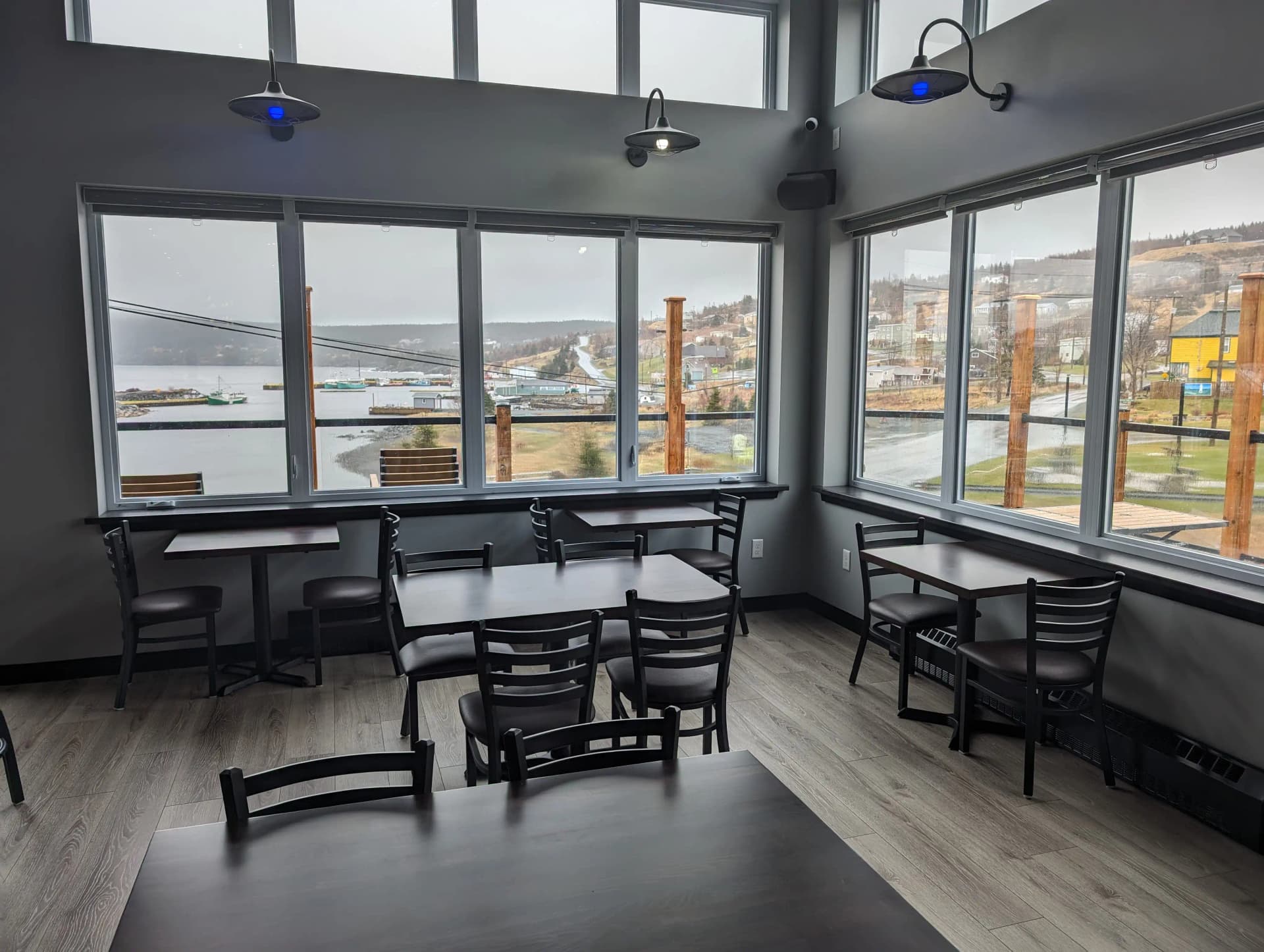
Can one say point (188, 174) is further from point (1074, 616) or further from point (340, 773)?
point (1074, 616)

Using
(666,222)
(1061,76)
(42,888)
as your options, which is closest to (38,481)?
(42,888)

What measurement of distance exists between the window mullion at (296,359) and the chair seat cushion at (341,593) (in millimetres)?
653

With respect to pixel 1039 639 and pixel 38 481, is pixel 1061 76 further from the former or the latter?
pixel 38 481

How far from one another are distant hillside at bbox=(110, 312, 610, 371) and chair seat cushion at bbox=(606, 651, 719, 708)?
8.53 ft

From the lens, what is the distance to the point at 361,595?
14.9ft

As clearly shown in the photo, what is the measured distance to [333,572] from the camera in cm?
505

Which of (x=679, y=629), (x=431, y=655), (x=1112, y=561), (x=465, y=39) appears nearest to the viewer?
(x=679, y=629)

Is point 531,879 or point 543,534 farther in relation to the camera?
point 543,534

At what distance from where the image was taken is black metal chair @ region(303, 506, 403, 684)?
4496 millimetres

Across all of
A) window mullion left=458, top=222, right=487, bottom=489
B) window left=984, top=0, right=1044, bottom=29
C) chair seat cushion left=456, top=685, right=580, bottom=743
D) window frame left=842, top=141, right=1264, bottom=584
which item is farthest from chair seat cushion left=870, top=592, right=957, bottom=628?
window left=984, top=0, right=1044, bottom=29

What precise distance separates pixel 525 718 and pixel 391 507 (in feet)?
7.92

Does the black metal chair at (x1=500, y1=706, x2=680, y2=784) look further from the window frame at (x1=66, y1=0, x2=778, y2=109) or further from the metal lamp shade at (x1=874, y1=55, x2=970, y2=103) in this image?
the window frame at (x1=66, y1=0, x2=778, y2=109)

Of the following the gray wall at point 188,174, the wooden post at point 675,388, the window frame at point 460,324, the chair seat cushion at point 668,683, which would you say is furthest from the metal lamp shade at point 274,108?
the chair seat cushion at point 668,683

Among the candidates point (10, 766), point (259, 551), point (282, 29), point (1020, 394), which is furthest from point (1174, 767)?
point (282, 29)
